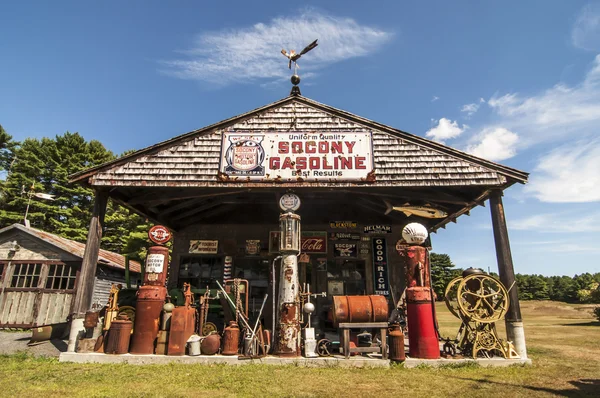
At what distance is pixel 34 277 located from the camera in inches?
584

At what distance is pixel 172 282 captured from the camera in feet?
42.7

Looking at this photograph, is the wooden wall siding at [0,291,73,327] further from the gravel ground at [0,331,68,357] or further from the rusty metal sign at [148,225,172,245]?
the rusty metal sign at [148,225,172,245]

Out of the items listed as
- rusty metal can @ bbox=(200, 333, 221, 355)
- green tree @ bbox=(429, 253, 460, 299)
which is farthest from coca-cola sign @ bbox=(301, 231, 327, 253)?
green tree @ bbox=(429, 253, 460, 299)

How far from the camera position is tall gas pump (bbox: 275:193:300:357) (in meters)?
7.85

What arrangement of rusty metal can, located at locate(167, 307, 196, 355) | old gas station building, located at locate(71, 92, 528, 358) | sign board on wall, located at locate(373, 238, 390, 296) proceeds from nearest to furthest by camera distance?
1. rusty metal can, located at locate(167, 307, 196, 355)
2. old gas station building, located at locate(71, 92, 528, 358)
3. sign board on wall, located at locate(373, 238, 390, 296)

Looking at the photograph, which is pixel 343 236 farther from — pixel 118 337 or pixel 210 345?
pixel 118 337

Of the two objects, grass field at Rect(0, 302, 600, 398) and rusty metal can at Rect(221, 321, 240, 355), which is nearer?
grass field at Rect(0, 302, 600, 398)

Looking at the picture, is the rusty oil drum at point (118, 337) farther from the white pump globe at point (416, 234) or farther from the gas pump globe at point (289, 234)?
the white pump globe at point (416, 234)

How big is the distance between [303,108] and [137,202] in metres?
5.83

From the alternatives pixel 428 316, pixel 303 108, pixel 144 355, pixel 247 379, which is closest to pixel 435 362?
pixel 428 316

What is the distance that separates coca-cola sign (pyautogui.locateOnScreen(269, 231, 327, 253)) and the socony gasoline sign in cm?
357

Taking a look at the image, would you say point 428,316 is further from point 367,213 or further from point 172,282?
point 172,282

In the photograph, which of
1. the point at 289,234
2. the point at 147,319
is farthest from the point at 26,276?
the point at 289,234

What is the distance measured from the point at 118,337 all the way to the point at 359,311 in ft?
18.1
